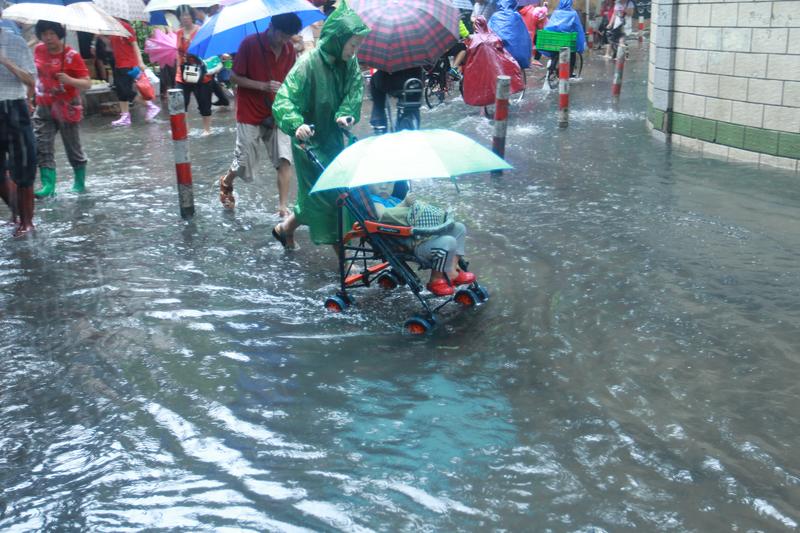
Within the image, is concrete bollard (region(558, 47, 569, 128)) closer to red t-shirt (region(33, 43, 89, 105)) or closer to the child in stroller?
red t-shirt (region(33, 43, 89, 105))

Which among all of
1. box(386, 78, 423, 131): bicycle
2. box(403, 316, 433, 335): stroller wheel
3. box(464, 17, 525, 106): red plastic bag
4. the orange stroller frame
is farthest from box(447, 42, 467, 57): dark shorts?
box(403, 316, 433, 335): stroller wheel

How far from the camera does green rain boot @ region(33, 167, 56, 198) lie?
9.62 metres

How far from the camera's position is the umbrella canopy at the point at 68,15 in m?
8.97

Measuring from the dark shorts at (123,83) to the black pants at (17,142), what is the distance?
7.61m

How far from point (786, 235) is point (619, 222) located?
1.37 m

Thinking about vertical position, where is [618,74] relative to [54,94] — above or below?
below

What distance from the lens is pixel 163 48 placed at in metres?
14.6

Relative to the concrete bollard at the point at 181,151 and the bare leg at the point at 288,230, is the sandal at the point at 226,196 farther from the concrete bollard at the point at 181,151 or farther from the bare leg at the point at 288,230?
the bare leg at the point at 288,230

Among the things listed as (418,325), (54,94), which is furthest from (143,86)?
(418,325)

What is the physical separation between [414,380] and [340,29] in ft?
8.33

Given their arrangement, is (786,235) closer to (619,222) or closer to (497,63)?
(619,222)

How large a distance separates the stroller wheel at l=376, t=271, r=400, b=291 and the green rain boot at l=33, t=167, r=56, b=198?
16.0 feet

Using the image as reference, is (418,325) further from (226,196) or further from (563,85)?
(563,85)

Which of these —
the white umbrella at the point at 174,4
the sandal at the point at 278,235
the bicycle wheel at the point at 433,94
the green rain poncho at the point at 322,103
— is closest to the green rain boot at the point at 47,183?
the sandal at the point at 278,235
